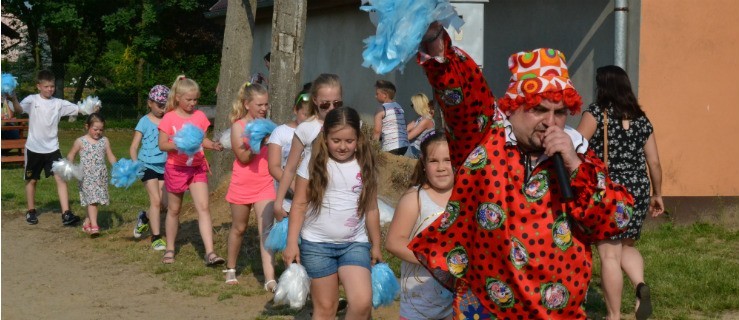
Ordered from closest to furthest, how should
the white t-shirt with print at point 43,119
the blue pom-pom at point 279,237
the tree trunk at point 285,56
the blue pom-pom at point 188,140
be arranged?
the blue pom-pom at point 279,237 < the blue pom-pom at point 188,140 < the tree trunk at point 285,56 < the white t-shirt with print at point 43,119

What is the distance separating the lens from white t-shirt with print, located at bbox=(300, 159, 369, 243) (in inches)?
230

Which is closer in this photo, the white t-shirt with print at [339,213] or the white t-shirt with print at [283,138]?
the white t-shirt with print at [339,213]

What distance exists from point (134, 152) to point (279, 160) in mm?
3706

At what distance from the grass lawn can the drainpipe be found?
1.79 metres

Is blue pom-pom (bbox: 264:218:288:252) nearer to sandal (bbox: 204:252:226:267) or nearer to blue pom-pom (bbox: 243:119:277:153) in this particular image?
blue pom-pom (bbox: 243:119:277:153)

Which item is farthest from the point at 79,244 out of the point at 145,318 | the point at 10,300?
the point at 145,318

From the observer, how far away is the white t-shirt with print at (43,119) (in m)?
12.3

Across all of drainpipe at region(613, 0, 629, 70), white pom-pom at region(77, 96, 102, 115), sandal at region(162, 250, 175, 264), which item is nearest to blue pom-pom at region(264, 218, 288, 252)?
sandal at region(162, 250, 175, 264)

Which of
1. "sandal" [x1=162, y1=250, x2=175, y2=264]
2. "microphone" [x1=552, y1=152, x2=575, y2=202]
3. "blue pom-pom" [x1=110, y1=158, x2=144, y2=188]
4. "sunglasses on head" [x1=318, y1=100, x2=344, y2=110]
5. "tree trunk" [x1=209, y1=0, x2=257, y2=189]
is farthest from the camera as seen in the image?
"tree trunk" [x1=209, y1=0, x2=257, y2=189]

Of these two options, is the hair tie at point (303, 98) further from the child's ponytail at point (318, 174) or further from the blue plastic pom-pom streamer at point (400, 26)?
the blue plastic pom-pom streamer at point (400, 26)

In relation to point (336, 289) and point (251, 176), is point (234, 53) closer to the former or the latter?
point (251, 176)

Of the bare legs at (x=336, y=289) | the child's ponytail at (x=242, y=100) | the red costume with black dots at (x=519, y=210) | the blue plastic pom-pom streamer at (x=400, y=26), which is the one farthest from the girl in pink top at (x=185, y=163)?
the blue plastic pom-pom streamer at (x=400, y=26)

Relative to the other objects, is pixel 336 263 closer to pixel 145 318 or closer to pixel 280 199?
pixel 280 199

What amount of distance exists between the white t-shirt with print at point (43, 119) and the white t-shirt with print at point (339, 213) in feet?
24.0
